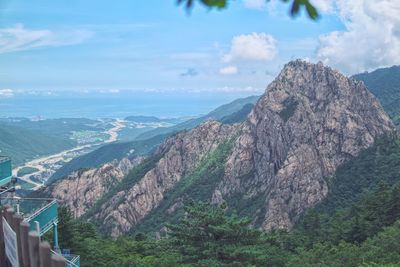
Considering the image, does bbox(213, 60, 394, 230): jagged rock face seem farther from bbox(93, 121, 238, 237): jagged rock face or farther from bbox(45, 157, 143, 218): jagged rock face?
bbox(45, 157, 143, 218): jagged rock face

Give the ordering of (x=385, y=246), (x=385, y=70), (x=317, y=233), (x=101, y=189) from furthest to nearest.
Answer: (x=385, y=70) < (x=101, y=189) < (x=317, y=233) < (x=385, y=246)

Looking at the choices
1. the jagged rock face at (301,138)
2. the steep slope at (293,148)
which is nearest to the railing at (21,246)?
the steep slope at (293,148)

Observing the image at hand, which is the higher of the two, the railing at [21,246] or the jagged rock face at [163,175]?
the railing at [21,246]

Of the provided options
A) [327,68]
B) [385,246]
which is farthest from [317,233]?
[327,68]

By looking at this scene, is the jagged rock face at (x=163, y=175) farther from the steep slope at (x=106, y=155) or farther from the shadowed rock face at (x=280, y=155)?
the steep slope at (x=106, y=155)

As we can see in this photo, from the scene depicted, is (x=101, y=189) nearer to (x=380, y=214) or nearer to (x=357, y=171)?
(x=357, y=171)

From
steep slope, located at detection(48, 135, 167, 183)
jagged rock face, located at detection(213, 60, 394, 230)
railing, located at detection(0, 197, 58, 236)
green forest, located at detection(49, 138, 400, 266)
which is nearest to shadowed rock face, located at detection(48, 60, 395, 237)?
jagged rock face, located at detection(213, 60, 394, 230)
